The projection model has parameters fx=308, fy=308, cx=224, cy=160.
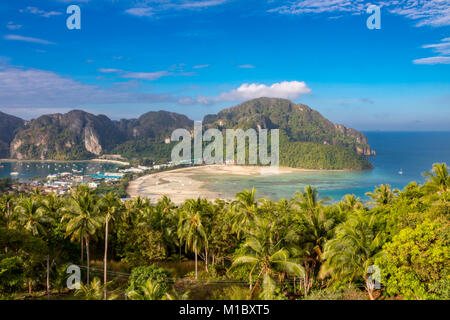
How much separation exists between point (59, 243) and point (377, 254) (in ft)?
64.5

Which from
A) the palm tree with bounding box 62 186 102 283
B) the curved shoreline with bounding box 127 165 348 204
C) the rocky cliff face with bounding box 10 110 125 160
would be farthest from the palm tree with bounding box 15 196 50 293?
the rocky cliff face with bounding box 10 110 125 160

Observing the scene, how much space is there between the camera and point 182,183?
9106 cm

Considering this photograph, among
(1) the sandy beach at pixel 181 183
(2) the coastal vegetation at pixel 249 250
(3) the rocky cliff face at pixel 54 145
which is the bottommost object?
(1) the sandy beach at pixel 181 183

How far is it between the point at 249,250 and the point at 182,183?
261 feet

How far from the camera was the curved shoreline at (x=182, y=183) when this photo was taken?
246ft

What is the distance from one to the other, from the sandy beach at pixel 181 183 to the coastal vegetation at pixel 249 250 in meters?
44.5

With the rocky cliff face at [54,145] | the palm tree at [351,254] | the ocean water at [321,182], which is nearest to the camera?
the palm tree at [351,254]

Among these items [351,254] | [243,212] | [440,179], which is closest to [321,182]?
[440,179]

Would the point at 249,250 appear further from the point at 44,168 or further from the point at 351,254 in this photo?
the point at 44,168

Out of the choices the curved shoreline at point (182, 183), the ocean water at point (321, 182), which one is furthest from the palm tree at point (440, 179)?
the ocean water at point (321, 182)

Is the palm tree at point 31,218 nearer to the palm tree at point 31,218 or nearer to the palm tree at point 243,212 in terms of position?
the palm tree at point 31,218

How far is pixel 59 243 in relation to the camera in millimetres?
21172
